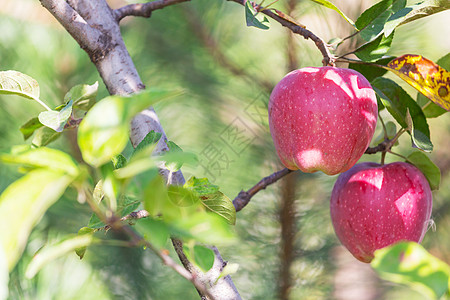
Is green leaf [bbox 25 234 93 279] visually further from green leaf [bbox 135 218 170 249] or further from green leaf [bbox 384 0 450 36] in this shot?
green leaf [bbox 384 0 450 36]

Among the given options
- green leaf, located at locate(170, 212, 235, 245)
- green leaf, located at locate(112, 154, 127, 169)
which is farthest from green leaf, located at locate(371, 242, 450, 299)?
green leaf, located at locate(112, 154, 127, 169)

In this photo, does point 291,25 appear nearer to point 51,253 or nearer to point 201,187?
point 201,187

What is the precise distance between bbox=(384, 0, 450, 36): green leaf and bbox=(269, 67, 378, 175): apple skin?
6 cm

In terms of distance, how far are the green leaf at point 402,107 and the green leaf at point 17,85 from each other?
12.1 inches

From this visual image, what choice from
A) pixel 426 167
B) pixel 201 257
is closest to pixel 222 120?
pixel 426 167

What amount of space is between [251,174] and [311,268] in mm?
198

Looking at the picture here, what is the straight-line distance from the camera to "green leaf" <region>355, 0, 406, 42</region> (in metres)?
0.41

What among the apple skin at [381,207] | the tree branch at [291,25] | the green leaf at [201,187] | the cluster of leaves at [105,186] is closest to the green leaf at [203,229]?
the cluster of leaves at [105,186]

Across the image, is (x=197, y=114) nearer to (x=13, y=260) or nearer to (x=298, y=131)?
(x=298, y=131)

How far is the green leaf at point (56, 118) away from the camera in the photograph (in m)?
0.34

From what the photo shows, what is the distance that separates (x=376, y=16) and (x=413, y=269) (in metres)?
0.30

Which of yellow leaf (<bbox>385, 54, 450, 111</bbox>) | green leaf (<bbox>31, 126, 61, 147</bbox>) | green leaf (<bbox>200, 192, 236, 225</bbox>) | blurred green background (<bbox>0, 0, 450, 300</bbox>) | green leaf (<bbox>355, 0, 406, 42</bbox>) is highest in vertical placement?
green leaf (<bbox>355, 0, 406, 42</bbox>)

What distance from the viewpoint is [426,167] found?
0.56 metres

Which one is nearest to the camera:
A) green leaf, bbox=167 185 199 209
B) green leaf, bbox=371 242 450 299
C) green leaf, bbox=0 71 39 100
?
green leaf, bbox=371 242 450 299
